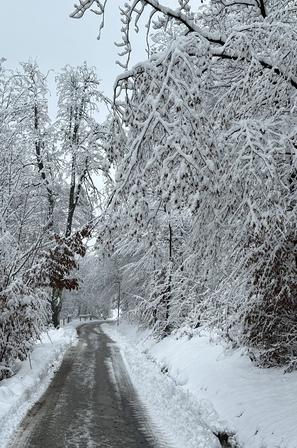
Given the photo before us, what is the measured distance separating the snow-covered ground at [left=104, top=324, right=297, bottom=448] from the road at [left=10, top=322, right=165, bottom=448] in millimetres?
498

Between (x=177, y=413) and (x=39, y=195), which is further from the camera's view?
(x=39, y=195)

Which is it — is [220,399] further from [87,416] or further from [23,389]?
[23,389]

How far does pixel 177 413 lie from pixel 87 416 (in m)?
1.87

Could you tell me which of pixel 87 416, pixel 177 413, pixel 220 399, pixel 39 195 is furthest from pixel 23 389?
pixel 39 195

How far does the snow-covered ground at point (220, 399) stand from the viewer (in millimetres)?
6887

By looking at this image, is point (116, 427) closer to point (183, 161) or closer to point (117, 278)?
point (183, 161)

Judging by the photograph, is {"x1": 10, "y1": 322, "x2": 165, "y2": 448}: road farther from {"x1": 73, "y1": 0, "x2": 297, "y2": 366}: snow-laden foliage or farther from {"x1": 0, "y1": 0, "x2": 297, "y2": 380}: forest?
{"x1": 73, "y1": 0, "x2": 297, "y2": 366}: snow-laden foliage

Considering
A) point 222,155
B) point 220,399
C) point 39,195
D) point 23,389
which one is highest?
point 39,195

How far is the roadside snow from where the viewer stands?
25.7 ft

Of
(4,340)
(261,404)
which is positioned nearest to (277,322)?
(261,404)

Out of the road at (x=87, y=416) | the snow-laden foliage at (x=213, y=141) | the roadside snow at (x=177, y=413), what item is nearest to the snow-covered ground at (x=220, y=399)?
the roadside snow at (x=177, y=413)

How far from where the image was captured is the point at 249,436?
6945 mm

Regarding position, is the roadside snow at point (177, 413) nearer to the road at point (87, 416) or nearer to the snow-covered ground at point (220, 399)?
the snow-covered ground at point (220, 399)

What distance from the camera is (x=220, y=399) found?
30.2ft
